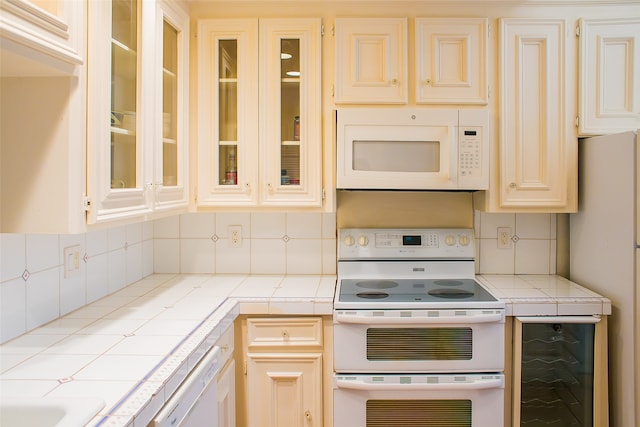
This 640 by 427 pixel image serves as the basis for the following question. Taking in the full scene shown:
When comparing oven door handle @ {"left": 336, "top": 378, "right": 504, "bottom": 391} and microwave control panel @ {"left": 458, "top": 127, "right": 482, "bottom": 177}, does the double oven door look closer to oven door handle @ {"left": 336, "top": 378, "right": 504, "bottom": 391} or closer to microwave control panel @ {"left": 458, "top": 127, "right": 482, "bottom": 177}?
oven door handle @ {"left": 336, "top": 378, "right": 504, "bottom": 391}

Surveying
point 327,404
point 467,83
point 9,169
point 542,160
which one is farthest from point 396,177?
point 9,169

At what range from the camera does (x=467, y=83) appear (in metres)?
2.11

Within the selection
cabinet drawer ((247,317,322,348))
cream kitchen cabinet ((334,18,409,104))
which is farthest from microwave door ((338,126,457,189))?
cabinet drawer ((247,317,322,348))

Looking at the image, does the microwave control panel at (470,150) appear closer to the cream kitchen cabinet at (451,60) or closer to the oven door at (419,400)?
the cream kitchen cabinet at (451,60)

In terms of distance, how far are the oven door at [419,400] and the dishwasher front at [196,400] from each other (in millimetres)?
551

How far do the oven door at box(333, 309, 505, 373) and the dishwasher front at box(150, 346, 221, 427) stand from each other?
0.53 metres

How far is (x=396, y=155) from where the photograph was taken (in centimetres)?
210

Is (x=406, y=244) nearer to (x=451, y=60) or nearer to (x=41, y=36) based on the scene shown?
(x=451, y=60)

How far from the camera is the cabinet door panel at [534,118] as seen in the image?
2.12 metres

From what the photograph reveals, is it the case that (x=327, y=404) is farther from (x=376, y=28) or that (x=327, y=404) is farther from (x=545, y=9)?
(x=545, y=9)

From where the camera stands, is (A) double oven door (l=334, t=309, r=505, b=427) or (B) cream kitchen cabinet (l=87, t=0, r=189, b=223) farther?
(A) double oven door (l=334, t=309, r=505, b=427)

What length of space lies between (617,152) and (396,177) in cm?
88

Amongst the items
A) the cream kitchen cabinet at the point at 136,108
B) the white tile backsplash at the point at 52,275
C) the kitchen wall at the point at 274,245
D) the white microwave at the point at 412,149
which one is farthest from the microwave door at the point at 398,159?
the white tile backsplash at the point at 52,275

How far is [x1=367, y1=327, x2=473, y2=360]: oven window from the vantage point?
1.89 meters
